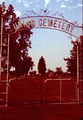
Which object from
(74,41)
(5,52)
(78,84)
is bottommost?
(78,84)

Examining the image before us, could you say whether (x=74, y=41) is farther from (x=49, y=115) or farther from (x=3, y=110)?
(x=3, y=110)

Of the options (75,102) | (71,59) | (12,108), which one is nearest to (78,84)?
(75,102)

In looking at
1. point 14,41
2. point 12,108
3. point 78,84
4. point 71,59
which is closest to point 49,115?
point 12,108

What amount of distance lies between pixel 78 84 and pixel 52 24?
2583 mm

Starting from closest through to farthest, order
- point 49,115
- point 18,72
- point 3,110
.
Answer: point 49,115 < point 3,110 < point 18,72

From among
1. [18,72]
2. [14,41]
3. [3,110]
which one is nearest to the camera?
[3,110]

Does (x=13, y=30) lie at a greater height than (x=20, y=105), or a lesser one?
greater

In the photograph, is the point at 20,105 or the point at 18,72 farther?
the point at 18,72

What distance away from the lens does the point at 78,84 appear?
25.7 ft

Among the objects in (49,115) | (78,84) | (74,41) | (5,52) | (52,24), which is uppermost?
(52,24)

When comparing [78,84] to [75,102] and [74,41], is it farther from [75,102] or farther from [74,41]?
[74,41]

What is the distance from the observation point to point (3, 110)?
6758mm

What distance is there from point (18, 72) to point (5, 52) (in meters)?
2.94

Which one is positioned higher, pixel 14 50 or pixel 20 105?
pixel 14 50
